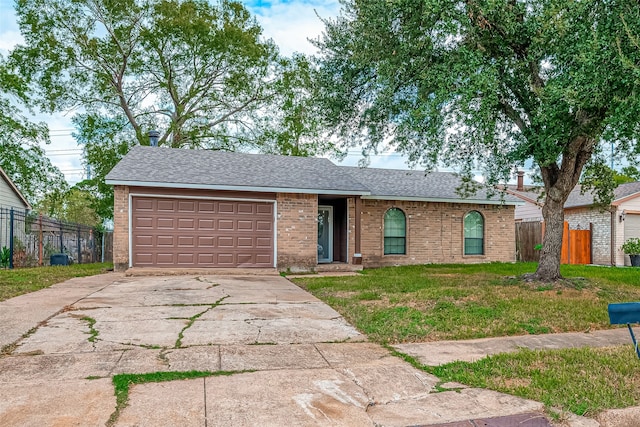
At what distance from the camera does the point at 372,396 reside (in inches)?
145

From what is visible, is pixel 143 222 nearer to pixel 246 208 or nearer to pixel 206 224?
pixel 206 224

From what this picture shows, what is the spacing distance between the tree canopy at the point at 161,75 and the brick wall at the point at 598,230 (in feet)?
44.7

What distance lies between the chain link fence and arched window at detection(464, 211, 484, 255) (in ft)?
50.1

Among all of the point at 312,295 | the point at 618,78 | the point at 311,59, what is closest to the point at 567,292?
the point at 618,78

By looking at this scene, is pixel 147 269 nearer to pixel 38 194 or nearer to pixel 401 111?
pixel 401 111

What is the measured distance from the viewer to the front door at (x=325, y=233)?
16.3 meters

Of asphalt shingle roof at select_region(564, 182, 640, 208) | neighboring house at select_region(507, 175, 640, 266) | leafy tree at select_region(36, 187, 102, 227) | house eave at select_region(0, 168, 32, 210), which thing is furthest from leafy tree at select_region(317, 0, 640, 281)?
leafy tree at select_region(36, 187, 102, 227)

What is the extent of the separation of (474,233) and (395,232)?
3.55 metres

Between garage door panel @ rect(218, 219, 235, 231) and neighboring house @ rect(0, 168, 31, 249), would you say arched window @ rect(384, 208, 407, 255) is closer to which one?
garage door panel @ rect(218, 219, 235, 231)

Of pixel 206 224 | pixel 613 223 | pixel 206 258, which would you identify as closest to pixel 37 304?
pixel 206 258

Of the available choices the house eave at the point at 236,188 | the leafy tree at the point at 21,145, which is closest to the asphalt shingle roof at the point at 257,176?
the house eave at the point at 236,188

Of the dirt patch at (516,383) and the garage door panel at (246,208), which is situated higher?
the garage door panel at (246,208)

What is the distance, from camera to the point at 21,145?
25.4m

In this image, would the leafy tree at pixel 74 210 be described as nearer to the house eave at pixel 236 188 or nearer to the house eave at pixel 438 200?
the house eave at pixel 236 188
